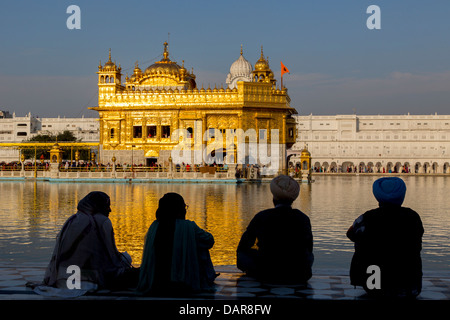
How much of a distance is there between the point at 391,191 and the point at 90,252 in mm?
2712

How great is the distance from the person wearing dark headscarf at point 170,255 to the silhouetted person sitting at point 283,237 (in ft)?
2.14

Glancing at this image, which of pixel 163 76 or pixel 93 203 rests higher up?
pixel 163 76

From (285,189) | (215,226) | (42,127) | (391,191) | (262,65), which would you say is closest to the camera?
(391,191)

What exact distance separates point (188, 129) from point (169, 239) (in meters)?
37.2

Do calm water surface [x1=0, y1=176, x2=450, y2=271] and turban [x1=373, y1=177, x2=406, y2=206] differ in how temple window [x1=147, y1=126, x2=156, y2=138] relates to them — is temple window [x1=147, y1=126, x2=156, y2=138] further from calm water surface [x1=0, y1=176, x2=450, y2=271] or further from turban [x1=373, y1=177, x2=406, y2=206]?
Answer: turban [x1=373, y1=177, x2=406, y2=206]

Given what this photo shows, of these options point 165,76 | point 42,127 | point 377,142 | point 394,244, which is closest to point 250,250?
point 394,244

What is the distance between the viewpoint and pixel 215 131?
4091cm

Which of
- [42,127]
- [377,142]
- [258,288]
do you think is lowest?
[258,288]

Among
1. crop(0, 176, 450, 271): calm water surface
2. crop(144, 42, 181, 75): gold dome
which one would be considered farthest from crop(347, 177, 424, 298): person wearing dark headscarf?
crop(144, 42, 181, 75): gold dome

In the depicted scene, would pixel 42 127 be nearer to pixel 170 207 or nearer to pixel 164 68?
pixel 164 68

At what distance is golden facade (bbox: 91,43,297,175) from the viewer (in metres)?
40.4

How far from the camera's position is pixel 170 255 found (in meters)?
5.17

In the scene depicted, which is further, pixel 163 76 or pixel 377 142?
pixel 377 142

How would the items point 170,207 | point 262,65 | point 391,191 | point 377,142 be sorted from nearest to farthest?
point 391,191 → point 170,207 → point 262,65 → point 377,142
